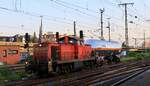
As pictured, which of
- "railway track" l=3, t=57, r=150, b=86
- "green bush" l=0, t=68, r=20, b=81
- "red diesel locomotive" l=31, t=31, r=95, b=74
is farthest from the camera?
"red diesel locomotive" l=31, t=31, r=95, b=74

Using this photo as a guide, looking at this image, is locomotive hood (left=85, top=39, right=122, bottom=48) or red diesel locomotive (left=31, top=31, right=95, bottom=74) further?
locomotive hood (left=85, top=39, right=122, bottom=48)

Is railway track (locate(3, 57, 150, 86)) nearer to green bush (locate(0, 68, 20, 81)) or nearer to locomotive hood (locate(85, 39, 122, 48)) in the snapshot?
green bush (locate(0, 68, 20, 81))

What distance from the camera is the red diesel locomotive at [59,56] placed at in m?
27.9

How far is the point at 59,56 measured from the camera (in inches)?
1163

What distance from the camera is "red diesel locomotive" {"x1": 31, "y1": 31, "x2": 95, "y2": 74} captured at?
2792 centimetres

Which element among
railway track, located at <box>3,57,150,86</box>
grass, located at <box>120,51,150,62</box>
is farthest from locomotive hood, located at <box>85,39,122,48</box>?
railway track, located at <box>3,57,150,86</box>

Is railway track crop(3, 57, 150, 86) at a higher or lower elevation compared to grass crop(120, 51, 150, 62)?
lower

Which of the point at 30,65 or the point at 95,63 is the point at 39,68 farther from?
the point at 95,63

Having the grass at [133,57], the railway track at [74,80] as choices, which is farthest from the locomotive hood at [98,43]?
the railway track at [74,80]

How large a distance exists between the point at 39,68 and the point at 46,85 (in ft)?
24.4

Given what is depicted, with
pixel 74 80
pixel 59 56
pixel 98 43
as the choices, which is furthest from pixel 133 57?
pixel 74 80

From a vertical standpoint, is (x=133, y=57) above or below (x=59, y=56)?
below

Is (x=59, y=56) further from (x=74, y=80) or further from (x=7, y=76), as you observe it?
(x=74, y=80)

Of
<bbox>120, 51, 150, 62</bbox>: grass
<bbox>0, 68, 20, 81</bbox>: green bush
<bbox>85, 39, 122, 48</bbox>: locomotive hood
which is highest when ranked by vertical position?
<bbox>85, 39, 122, 48</bbox>: locomotive hood
